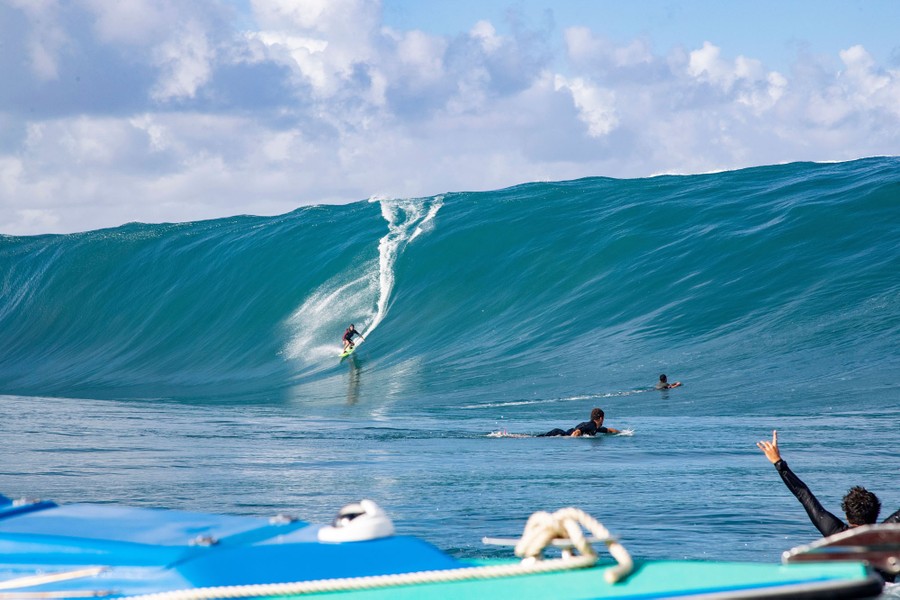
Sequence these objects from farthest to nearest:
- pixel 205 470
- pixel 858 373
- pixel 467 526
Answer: pixel 858 373 < pixel 205 470 < pixel 467 526

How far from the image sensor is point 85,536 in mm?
4773

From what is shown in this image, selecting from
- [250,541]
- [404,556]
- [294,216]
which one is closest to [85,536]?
[250,541]

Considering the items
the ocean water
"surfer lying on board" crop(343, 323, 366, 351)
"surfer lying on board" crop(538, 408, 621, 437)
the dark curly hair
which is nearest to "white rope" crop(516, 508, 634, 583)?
the dark curly hair

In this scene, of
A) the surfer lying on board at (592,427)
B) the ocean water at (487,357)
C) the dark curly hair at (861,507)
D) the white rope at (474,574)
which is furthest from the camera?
the surfer lying on board at (592,427)

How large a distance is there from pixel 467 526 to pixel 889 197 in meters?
22.1

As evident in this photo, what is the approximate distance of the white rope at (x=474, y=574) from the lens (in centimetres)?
434

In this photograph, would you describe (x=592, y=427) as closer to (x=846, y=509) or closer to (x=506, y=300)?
(x=846, y=509)

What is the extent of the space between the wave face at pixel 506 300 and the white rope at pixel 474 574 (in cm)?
1323

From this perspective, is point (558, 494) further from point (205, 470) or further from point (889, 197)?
point (889, 197)

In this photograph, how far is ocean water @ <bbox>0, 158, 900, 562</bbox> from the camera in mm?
10742

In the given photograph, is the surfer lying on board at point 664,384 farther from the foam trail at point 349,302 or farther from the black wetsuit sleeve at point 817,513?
the black wetsuit sleeve at point 817,513

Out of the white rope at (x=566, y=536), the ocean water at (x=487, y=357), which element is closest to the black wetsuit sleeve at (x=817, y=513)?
the ocean water at (x=487, y=357)

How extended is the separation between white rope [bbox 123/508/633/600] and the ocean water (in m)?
3.53

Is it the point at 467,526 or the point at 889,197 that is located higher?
the point at 889,197
